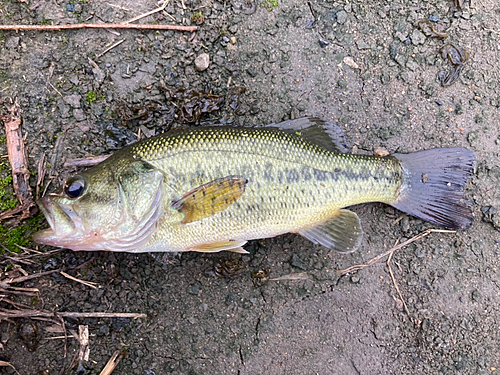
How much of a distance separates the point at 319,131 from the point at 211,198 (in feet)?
4.17

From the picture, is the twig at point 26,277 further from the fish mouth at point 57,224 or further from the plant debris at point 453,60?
the plant debris at point 453,60

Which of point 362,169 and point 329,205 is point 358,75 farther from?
point 329,205

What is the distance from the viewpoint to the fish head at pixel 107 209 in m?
2.68

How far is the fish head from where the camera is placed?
2.68 metres

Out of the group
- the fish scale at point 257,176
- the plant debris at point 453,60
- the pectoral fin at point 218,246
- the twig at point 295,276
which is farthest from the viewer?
the plant debris at point 453,60

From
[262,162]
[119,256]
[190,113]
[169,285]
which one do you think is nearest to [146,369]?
[169,285]

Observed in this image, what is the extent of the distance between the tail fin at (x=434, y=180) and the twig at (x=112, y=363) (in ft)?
9.98

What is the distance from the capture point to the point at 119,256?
10.9 feet

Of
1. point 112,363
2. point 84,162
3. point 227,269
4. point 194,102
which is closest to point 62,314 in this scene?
point 112,363

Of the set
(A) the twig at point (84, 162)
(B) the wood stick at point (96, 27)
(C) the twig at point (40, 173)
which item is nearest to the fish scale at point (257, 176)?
(A) the twig at point (84, 162)

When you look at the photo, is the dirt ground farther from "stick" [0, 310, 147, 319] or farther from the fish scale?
the fish scale

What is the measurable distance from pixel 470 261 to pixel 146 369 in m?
3.45

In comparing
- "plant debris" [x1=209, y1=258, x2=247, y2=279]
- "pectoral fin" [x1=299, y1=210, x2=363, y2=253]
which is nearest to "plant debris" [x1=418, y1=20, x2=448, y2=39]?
"pectoral fin" [x1=299, y1=210, x2=363, y2=253]

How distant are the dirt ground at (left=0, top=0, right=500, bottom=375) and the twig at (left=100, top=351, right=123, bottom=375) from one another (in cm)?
7
